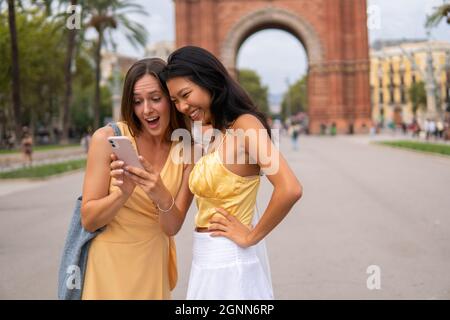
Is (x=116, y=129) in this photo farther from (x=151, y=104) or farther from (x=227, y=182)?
(x=227, y=182)

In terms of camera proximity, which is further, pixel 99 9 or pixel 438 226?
pixel 99 9

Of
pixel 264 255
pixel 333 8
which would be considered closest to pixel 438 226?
pixel 264 255

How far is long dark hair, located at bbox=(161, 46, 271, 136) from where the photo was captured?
7.89 ft

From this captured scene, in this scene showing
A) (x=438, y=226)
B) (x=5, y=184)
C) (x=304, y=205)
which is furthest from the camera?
(x=5, y=184)

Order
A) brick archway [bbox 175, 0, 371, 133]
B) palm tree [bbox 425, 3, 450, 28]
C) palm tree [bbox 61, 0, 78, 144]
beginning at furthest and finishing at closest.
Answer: brick archway [bbox 175, 0, 371, 133]
palm tree [bbox 61, 0, 78, 144]
palm tree [bbox 425, 3, 450, 28]

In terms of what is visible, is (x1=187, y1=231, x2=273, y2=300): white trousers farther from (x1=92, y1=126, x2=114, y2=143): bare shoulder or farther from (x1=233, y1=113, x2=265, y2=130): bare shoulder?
(x1=92, y1=126, x2=114, y2=143): bare shoulder

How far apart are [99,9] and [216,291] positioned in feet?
114

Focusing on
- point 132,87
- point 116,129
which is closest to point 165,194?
point 116,129

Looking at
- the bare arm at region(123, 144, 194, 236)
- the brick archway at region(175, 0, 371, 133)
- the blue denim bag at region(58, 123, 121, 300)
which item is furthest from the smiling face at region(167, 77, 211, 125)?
the brick archway at region(175, 0, 371, 133)

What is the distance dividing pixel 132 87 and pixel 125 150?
486 millimetres

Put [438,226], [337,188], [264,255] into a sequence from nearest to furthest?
[264,255], [438,226], [337,188]

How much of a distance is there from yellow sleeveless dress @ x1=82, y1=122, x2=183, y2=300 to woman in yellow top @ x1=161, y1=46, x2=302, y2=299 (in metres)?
0.28
